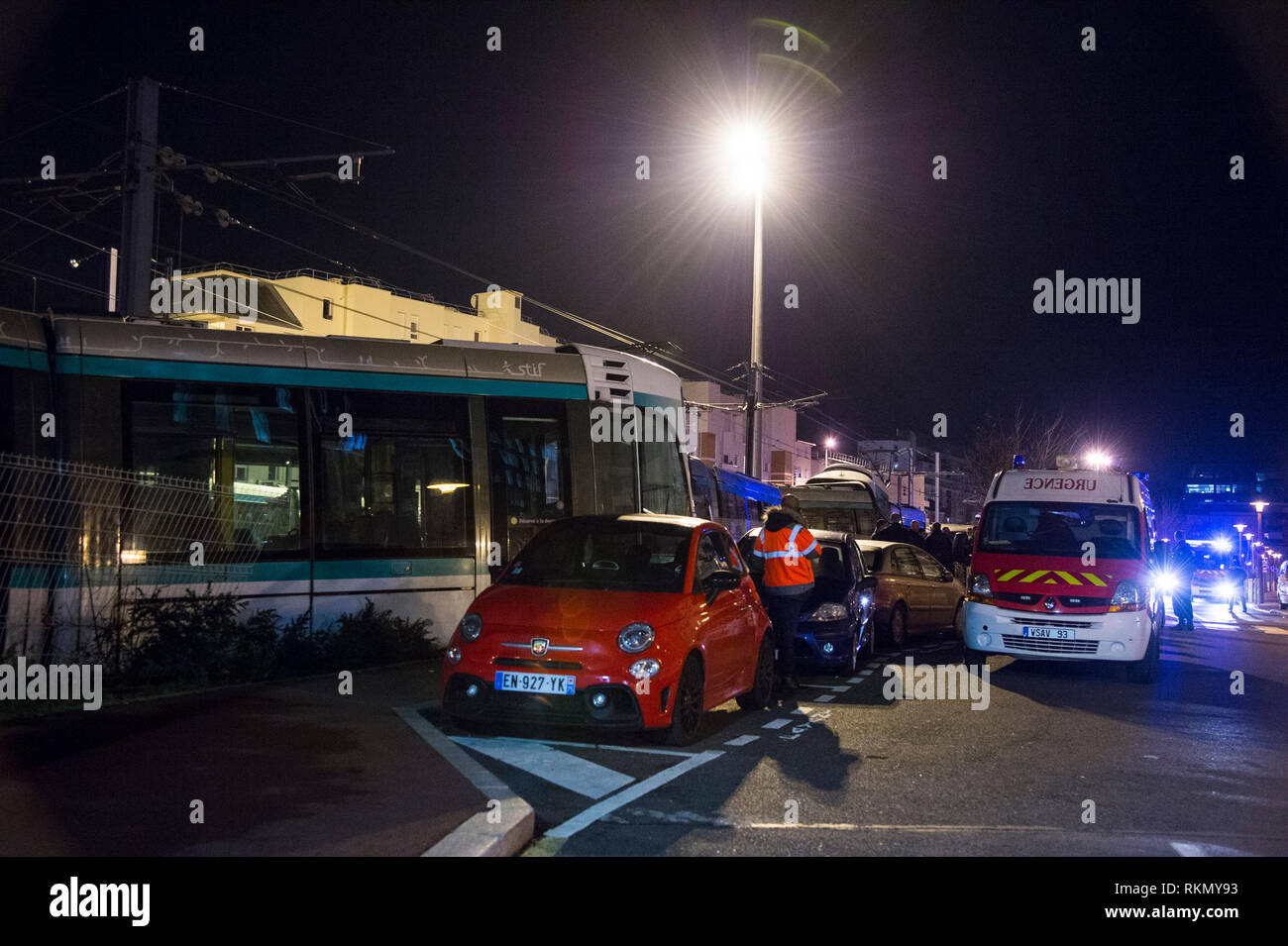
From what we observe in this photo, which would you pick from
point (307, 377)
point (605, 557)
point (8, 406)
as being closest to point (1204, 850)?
point (605, 557)

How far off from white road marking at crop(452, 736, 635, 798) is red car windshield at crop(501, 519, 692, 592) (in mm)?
1256

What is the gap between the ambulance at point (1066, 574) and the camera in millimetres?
12969

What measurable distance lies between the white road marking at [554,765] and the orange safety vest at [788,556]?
3.48 m

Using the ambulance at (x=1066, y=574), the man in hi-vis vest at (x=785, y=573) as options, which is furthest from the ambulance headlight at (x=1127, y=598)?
the man in hi-vis vest at (x=785, y=573)

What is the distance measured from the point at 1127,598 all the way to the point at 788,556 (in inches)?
169

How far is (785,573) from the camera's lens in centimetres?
1126

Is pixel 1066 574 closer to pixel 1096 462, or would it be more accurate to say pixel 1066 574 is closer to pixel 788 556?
pixel 788 556

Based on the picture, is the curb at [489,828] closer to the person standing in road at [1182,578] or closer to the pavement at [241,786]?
the pavement at [241,786]

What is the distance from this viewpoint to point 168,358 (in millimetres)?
11453

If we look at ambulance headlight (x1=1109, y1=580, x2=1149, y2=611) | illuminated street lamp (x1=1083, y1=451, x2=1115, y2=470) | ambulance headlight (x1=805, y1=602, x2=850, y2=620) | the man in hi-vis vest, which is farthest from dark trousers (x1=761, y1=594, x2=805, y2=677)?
illuminated street lamp (x1=1083, y1=451, x2=1115, y2=470)

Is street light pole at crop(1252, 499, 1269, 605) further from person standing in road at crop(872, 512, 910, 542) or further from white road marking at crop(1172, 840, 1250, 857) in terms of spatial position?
white road marking at crop(1172, 840, 1250, 857)
